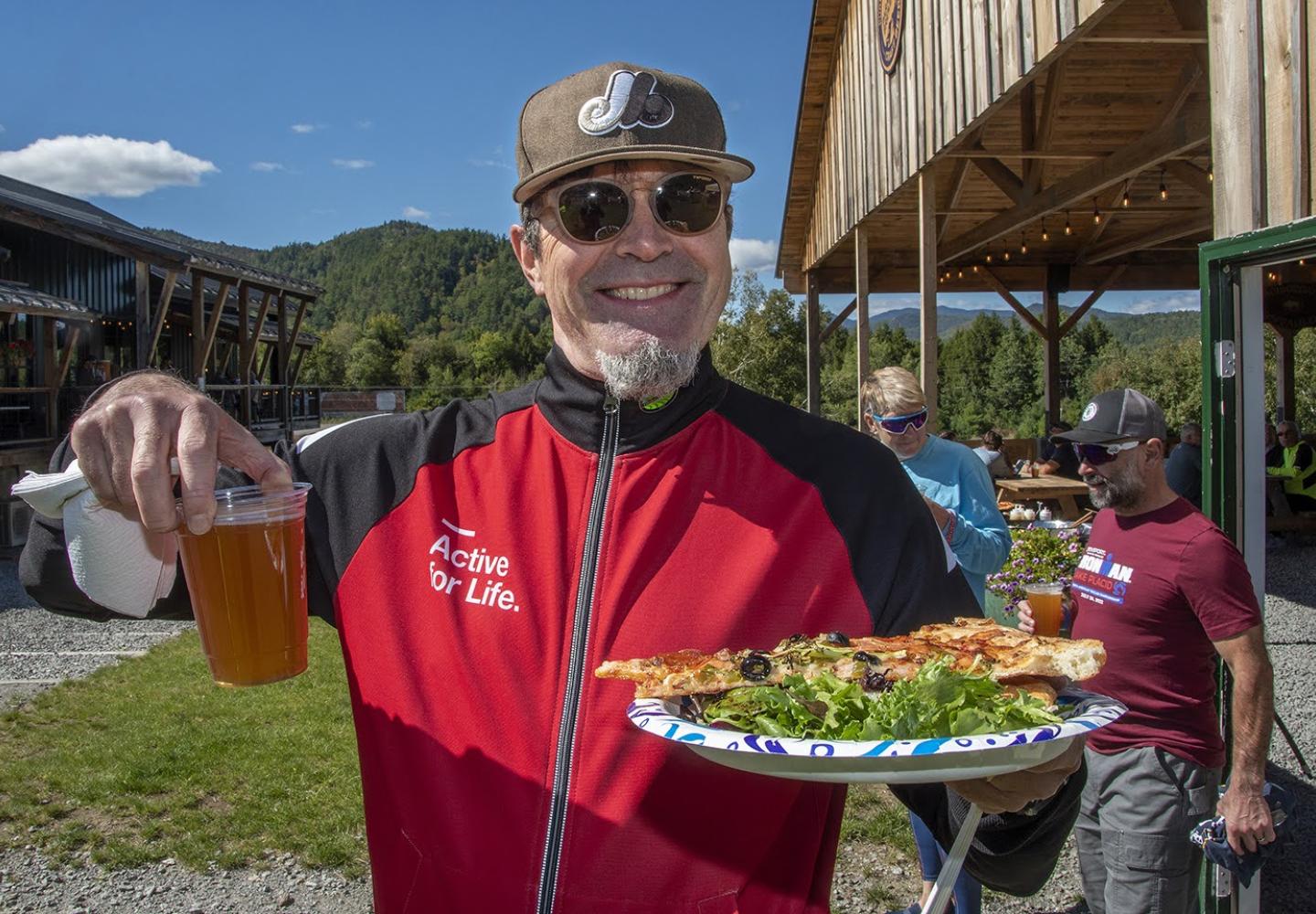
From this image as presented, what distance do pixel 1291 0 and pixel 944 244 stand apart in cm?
1292

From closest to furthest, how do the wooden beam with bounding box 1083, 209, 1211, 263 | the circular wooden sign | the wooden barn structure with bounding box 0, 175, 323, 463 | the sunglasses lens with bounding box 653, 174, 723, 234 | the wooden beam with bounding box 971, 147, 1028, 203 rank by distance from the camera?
1. the sunglasses lens with bounding box 653, 174, 723, 234
2. the circular wooden sign
3. the wooden beam with bounding box 971, 147, 1028, 203
4. the wooden beam with bounding box 1083, 209, 1211, 263
5. the wooden barn structure with bounding box 0, 175, 323, 463

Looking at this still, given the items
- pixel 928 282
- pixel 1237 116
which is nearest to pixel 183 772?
pixel 1237 116

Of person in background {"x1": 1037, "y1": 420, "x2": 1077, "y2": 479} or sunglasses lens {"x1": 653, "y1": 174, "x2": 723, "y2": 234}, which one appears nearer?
sunglasses lens {"x1": 653, "y1": 174, "x2": 723, "y2": 234}

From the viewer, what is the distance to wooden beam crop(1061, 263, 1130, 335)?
58.1ft

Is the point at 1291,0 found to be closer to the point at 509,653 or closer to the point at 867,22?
the point at 509,653

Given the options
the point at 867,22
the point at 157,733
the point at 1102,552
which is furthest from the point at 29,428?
the point at 1102,552

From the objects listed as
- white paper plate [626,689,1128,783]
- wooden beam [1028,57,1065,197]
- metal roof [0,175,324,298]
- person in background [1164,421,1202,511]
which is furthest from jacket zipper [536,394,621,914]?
metal roof [0,175,324,298]

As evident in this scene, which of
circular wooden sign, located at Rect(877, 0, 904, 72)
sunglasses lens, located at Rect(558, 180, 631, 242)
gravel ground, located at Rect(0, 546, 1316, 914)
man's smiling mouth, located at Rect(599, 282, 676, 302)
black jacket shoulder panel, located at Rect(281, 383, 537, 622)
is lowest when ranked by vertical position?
gravel ground, located at Rect(0, 546, 1316, 914)

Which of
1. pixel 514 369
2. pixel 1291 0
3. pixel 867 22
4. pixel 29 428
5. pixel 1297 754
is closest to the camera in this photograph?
pixel 1291 0

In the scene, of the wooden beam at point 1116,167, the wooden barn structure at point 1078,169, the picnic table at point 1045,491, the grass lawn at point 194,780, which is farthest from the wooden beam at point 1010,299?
the grass lawn at point 194,780

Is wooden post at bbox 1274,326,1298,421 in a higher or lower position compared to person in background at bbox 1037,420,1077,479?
higher

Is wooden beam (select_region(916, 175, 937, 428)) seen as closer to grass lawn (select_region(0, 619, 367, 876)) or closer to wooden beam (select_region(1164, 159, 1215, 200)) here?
wooden beam (select_region(1164, 159, 1215, 200))

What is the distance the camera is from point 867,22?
1210 centimetres

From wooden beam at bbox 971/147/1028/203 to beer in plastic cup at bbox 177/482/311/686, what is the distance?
10284mm
